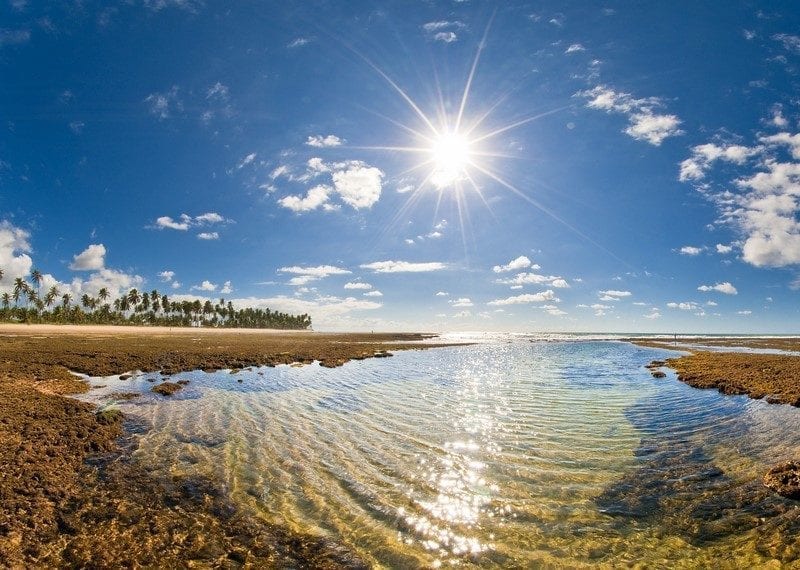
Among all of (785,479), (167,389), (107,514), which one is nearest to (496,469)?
(785,479)

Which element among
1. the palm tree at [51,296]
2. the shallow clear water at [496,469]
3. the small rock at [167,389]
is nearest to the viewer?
the shallow clear water at [496,469]

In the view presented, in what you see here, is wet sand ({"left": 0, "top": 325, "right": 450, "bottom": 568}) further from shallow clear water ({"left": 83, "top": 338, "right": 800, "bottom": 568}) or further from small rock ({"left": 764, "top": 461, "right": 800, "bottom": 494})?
small rock ({"left": 764, "top": 461, "right": 800, "bottom": 494})

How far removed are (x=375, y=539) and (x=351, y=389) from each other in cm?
2193

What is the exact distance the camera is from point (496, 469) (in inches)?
547

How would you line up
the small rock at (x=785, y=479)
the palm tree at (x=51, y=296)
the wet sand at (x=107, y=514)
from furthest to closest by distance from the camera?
the palm tree at (x=51, y=296) → the small rock at (x=785, y=479) → the wet sand at (x=107, y=514)

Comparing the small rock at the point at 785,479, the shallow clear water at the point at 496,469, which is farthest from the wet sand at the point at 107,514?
the small rock at the point at 785,479

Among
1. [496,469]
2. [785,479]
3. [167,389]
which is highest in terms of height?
[785,479]

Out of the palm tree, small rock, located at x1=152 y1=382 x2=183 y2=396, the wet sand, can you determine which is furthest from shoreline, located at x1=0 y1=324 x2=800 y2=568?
the palm tree

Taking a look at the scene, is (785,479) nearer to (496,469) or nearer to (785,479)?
(785,479)

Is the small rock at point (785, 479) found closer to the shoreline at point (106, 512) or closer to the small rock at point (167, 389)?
the shoreline at point (106, 512)

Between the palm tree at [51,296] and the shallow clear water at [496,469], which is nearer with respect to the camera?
the shallow clear water at [496,469]

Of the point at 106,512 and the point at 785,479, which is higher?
the point at 785,479

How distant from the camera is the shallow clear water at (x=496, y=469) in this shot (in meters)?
9.06

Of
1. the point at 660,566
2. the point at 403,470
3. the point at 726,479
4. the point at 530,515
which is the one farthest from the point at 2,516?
the point at 726,479
